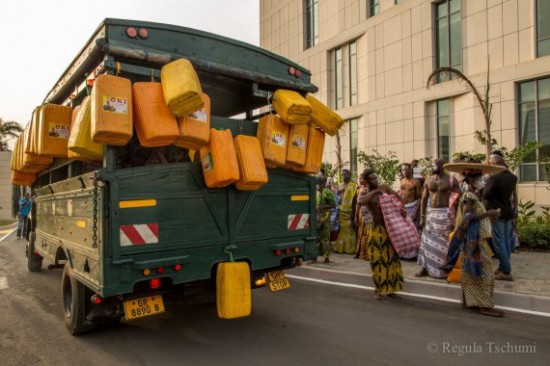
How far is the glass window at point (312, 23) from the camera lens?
23.5 meters

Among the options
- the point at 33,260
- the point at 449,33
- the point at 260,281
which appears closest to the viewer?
the point at 260,281

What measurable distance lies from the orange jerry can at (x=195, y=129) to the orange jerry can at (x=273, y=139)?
76 cm

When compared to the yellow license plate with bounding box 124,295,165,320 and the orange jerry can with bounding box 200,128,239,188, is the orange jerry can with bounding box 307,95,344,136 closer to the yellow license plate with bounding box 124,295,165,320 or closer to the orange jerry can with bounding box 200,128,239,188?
the orange jerry can with bounding box 200,128,239,188

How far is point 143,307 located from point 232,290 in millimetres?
815

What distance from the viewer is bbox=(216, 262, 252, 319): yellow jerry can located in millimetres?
4094

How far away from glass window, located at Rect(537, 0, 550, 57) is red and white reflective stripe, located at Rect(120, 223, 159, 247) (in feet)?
46.5

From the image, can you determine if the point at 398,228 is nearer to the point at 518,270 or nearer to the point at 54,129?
the point at 518,270

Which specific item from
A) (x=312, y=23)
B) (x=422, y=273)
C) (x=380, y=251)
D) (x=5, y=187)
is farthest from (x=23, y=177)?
(x=5, y=187)

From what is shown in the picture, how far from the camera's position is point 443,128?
663 inches

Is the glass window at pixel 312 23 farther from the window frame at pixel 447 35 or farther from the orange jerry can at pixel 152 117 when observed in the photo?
the orange jerry can at pixel 152 117

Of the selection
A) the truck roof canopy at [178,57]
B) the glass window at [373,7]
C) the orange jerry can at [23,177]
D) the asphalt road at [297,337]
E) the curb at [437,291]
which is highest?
the glass window at [373,7]

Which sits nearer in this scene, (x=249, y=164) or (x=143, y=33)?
(x=143, y=33)

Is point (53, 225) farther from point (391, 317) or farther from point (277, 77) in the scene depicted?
point (391, 317)

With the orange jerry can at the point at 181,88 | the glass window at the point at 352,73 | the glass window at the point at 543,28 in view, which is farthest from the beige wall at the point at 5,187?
the orange jerry can at the point at 181,88
